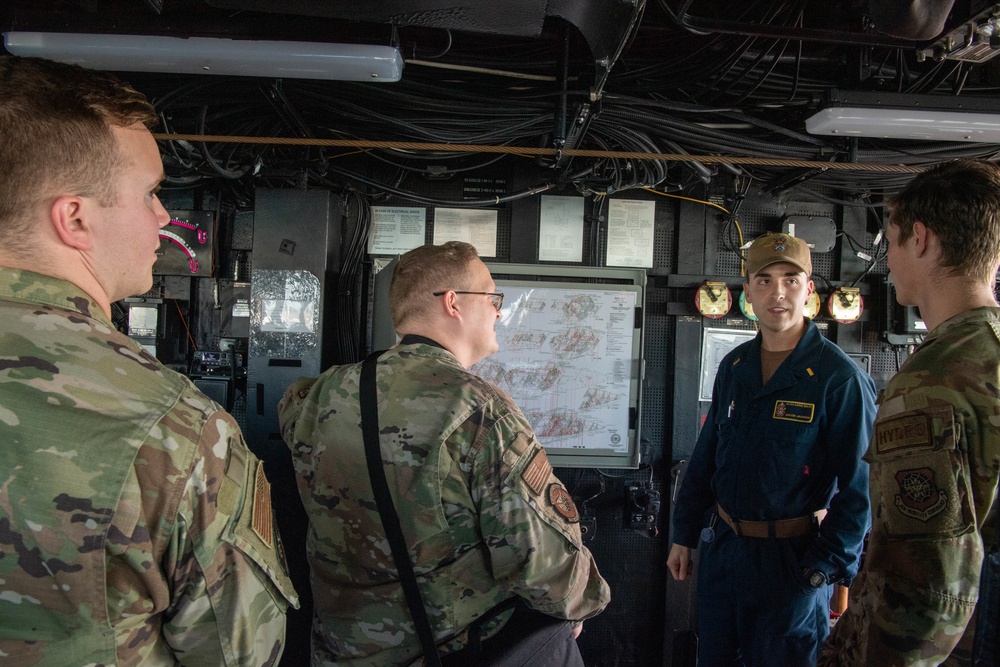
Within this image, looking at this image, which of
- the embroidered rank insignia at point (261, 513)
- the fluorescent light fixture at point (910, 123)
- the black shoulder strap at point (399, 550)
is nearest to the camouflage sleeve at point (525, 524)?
the black shoulder strap at point (399, 550)

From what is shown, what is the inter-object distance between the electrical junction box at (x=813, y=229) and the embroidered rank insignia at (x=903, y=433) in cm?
238

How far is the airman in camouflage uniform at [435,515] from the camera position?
144cm

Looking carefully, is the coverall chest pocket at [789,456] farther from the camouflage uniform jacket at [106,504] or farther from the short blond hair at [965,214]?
the camouflage uniform jacket at [106,504]

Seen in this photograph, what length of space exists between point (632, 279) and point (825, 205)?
138cm

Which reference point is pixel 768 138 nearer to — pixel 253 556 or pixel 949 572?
pixel 949 572

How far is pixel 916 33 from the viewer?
184 cm

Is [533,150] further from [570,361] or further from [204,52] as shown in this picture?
[204,52]

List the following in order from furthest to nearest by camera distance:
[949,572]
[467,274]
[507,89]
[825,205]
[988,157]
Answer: [825,205]
[988,157]
[507,89]
[467,274]
[949,572]

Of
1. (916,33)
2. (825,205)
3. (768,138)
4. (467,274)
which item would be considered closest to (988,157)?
(825,205)

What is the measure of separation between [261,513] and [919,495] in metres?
1.35

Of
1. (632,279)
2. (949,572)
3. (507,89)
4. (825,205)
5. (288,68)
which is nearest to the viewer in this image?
(949,572)

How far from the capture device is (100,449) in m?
0.78

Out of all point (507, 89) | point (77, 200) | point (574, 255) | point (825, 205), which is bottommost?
point (77, 200)

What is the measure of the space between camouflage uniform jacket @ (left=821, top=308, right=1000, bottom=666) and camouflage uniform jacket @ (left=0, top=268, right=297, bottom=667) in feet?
4.29
